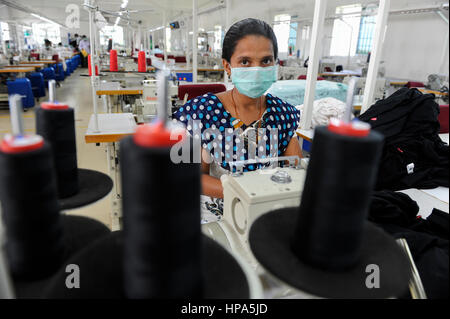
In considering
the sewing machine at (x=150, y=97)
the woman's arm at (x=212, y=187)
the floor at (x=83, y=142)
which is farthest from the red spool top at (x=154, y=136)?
the sewing machine at (x=150, y=97)

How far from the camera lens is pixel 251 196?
718mm

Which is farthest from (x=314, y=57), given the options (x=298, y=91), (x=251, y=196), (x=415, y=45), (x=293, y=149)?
(x=415, y=45)

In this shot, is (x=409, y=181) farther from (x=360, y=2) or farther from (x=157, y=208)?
(x=360, y=2)

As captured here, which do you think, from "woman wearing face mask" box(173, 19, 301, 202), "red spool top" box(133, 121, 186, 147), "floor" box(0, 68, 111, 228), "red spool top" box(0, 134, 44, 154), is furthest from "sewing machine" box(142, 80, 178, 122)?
"red spool top" box(133, 121, 186, 147)

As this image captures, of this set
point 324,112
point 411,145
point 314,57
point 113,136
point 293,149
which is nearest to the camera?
point 293,149

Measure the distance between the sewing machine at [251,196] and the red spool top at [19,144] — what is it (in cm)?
44

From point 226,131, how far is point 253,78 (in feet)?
0.86

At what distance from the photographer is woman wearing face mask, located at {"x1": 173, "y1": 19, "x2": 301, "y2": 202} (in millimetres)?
1340

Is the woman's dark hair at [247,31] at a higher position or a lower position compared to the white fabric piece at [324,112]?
higher

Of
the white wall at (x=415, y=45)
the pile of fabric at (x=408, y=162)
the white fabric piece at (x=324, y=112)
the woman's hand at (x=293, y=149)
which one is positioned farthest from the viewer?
the white wall at (x=415, y=45)

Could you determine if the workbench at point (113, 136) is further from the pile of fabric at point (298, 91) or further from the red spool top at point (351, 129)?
the pile of fabric at point (298, 91)

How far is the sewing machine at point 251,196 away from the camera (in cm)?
73

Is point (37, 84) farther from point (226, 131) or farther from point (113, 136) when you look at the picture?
point (226, 131)
